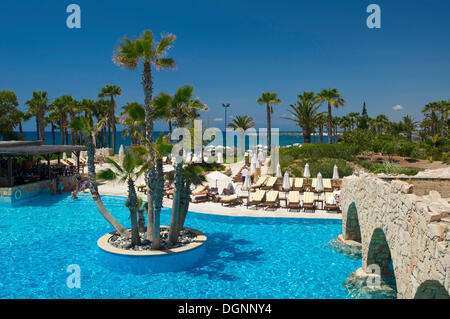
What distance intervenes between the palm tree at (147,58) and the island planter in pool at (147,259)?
2.18m

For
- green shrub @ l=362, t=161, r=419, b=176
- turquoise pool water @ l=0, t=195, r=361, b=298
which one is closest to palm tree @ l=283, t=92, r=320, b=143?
green shrub @ l=362, t=161, r=419, b=176

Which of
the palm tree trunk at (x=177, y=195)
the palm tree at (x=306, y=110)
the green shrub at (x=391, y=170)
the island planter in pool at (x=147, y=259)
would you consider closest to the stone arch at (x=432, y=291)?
the island planter in pool at (x=147, y=259)

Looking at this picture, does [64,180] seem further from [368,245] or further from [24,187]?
[368,245]

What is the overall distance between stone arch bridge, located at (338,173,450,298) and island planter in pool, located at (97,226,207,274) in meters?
5.32

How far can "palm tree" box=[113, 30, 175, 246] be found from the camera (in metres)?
9.74

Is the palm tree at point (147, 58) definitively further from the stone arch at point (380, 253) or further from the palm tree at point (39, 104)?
the palm tree at point (39, 104)

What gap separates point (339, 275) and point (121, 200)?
47.5ft

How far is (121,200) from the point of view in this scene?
20578 millimetres

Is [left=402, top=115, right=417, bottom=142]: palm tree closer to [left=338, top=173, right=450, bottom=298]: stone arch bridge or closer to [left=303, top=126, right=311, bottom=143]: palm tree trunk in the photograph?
[left=303, top=126, right=311, bottom=143]: palm tree trunk

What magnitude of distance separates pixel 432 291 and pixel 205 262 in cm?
721

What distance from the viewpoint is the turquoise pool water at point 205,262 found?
9.19 metres

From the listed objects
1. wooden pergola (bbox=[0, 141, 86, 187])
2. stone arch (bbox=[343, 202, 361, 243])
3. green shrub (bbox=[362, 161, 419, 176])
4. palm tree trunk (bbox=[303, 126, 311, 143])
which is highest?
palm tree trunk (bbox=[303, 126, 311, 143])

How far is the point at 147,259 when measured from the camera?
10.2 metres
